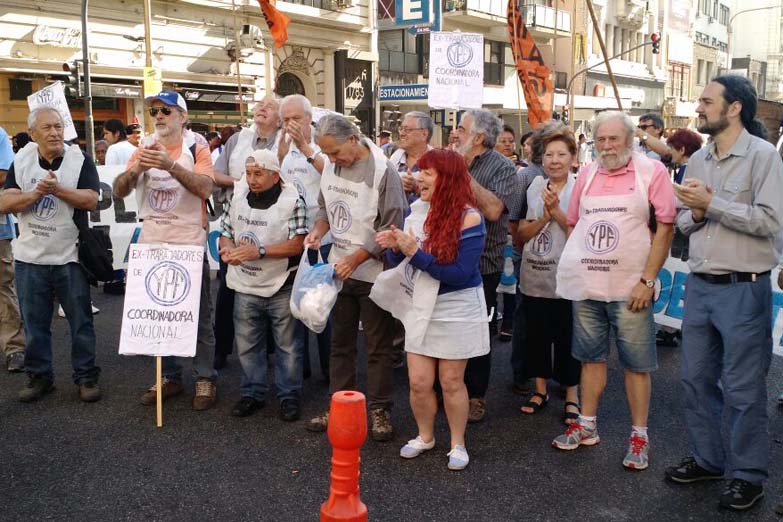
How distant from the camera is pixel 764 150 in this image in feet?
12.1

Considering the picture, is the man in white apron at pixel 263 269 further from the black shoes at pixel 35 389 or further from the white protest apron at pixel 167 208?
the black shoes at pixel 35 389

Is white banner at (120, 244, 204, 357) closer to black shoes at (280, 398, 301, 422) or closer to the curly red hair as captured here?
black shoes at (280, 398, 301, 422)

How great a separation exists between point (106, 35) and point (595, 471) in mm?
18764

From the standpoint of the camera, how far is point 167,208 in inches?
207

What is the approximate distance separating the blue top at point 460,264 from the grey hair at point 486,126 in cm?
107

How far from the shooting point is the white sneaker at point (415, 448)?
4.43m

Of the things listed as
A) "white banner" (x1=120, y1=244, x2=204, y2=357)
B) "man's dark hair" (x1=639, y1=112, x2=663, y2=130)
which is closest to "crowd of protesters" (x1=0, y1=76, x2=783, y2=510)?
"white banner" (x1=120, y1=244, x2=204, y2=357)

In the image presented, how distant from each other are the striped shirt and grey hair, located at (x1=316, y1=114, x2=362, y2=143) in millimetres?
956

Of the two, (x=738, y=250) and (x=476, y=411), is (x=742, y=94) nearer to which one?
(x=738, y=250)

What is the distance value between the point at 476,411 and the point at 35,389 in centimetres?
315

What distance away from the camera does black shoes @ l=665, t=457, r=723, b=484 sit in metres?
4.08

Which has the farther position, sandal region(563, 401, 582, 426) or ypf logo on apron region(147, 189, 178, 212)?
ypf logo on apron region(147, 189, 178, 212)

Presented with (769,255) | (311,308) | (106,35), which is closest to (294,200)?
(311,308)

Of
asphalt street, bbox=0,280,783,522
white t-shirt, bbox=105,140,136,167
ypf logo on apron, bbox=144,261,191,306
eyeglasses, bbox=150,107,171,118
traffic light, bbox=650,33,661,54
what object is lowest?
asphalt street, bbox=0,280,783,522
